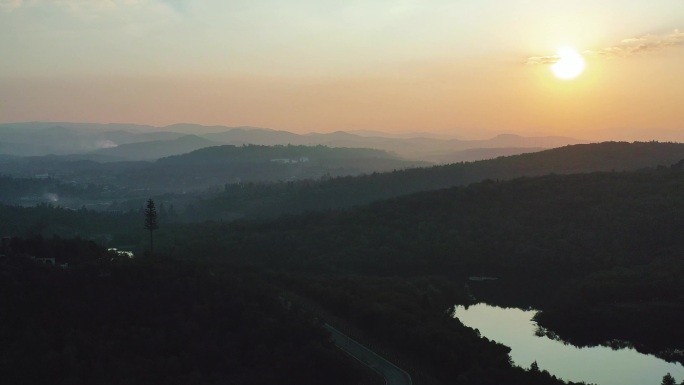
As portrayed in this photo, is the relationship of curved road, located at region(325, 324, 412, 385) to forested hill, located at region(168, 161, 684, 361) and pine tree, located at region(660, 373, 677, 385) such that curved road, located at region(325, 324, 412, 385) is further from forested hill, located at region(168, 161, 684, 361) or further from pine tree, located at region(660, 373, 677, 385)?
forested hill, located at region(168, 161, 684, 361)

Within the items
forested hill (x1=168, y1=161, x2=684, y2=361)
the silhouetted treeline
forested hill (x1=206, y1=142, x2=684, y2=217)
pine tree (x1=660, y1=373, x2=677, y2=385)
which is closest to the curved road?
the silhouetted treeline

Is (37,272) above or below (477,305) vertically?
above

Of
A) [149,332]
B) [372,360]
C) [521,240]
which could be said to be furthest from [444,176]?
[149,332]

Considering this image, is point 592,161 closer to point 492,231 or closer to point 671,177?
point 671,177

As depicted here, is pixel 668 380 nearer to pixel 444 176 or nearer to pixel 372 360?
pixel 372 360

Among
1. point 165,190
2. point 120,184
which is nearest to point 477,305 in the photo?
point 165,190

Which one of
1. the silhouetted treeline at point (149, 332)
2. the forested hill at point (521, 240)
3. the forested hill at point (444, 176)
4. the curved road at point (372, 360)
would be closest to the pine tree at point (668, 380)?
the forested hill at point (521, 240)

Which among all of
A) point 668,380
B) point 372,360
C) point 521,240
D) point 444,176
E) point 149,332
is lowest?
point 668,380
